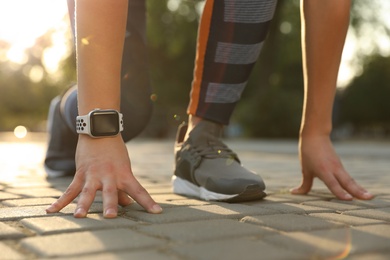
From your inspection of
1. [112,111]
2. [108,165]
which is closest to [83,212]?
[108,165]

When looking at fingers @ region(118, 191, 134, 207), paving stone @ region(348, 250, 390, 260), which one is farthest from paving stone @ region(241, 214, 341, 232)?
fingers @ region(118, 191, 134, 207)

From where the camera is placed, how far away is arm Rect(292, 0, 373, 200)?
2549 mm

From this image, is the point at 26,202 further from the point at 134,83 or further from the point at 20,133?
the point at 20,133

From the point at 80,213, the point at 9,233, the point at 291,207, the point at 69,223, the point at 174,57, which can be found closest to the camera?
the point at 9,233

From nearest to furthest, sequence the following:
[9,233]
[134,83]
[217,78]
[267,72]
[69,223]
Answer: [9,233]
[69,223]
[217,78]
[134,83]
[267,72]

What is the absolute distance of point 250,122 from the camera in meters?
20.6

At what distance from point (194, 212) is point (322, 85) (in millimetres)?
988

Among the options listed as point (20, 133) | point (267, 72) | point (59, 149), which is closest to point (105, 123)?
point (59, 149)

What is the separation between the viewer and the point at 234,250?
1352mm

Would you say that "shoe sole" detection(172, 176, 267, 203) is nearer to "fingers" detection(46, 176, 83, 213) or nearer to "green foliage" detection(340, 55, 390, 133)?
"fingers" detection(46, 176, 83, 213)

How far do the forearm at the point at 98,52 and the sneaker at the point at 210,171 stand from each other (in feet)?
1.88

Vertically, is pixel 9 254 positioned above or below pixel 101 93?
below

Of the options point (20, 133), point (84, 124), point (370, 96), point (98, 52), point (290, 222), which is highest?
point (98, 52)

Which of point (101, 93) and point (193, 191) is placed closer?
point (101, 93)
